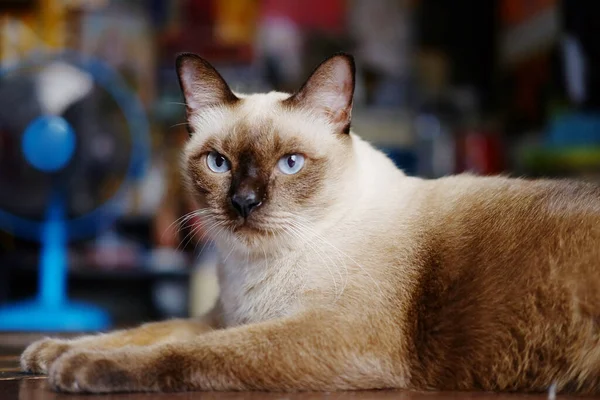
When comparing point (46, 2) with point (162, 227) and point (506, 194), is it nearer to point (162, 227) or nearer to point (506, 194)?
point (162, 227)

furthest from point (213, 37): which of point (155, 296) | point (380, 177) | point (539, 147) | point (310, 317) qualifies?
point (310, 317)

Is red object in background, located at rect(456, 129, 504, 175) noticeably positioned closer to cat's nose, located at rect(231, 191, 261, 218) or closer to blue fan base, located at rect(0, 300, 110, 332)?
blue fan base, located at rect(0, 300, 110, 332)

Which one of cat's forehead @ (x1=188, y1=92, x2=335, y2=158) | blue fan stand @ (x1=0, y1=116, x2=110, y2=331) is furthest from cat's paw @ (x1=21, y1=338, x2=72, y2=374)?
blue fan stand @ (x1=0, y1=116, x2=110, y2=331)

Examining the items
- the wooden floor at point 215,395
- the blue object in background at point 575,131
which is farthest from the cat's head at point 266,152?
the blue object in background at point 575,131

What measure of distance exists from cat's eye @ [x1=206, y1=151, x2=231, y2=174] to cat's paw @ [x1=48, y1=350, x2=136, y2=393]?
52 centimetres

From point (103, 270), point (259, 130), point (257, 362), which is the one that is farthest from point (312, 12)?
point (257, 362)

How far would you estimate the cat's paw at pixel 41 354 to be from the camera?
5.21 ft

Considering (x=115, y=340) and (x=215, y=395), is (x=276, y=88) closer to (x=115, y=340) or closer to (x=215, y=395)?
(x=115, y=340)

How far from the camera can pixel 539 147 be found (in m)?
3.93

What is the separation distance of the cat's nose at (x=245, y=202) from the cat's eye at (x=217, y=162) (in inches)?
5.5

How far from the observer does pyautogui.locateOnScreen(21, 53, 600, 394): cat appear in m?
1.35

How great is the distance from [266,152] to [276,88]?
3.16 metres

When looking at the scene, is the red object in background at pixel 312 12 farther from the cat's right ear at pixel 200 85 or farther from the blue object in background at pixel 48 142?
the cat's right ear at pixel 200 85

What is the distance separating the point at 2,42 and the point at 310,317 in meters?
3.54
